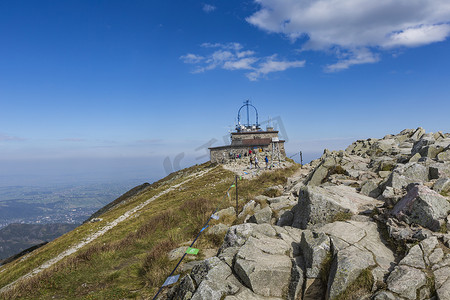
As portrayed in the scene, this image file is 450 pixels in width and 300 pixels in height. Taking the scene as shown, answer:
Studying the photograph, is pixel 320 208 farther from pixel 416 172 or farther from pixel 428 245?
pixel 416 172

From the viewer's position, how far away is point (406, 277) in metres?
6.13

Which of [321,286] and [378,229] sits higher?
[378,229]

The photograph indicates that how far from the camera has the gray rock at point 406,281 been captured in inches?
231

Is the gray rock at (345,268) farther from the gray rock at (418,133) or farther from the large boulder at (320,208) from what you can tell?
the gray rock at (418,133)

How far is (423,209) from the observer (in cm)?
838

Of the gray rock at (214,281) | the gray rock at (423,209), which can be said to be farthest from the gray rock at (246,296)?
the gray rock at (423,209)

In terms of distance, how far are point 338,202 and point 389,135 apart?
40619 mm

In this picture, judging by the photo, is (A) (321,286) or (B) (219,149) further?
(B) (219,149)

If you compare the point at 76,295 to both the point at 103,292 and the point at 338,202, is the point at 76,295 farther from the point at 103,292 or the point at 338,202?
the point at 338,202

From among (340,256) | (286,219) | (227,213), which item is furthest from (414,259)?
(227,213)

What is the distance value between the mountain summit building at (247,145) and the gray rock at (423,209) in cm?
4333

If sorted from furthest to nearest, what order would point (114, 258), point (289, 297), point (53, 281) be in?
point (114, 258), point (53, 281), point (289, 297)

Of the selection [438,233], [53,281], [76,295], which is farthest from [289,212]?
[53,281]

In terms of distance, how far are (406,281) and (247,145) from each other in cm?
5060
